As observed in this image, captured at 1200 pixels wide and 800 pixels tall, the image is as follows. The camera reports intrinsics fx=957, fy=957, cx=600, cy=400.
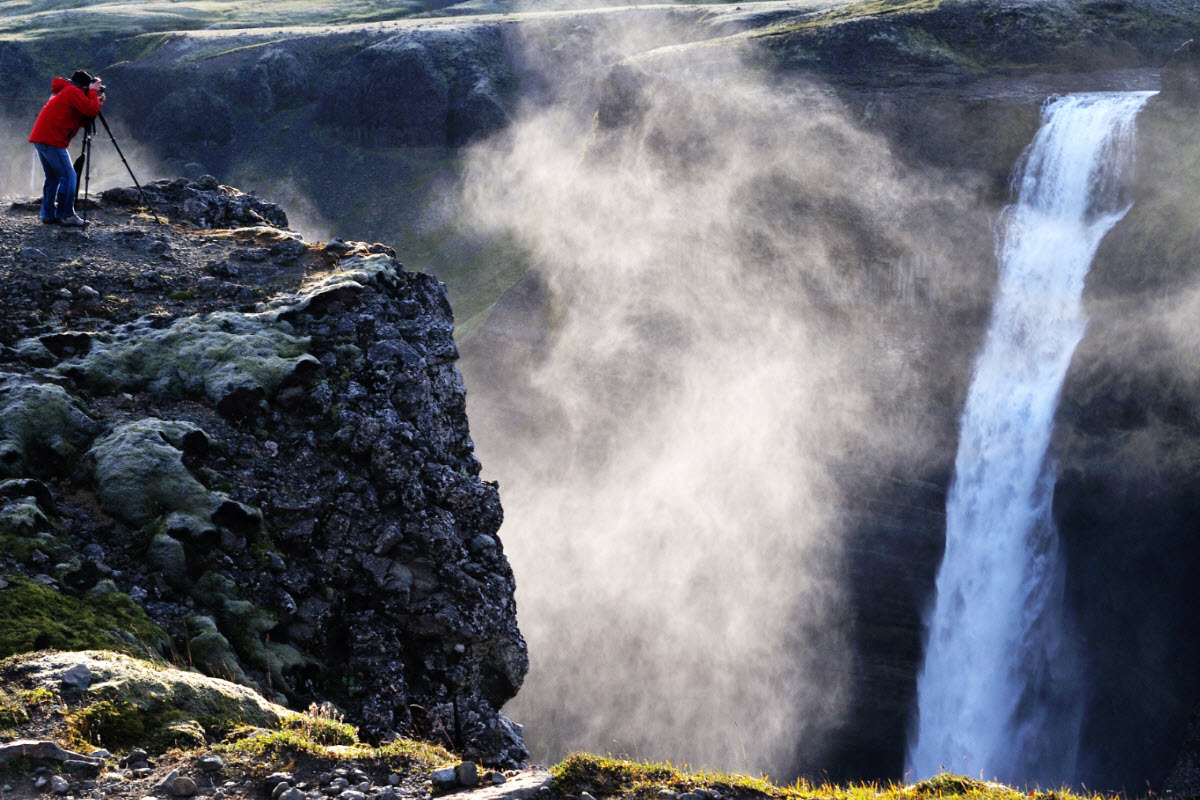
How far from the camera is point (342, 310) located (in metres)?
21.0

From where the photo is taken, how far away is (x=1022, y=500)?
1946 inches

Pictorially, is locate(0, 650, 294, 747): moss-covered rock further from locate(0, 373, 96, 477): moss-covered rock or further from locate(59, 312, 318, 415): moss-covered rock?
locate(59, 312, 318, 415): moss-covered rock

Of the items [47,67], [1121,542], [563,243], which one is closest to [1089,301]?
[1121,542]

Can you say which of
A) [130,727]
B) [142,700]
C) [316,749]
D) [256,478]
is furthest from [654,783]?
[256,478]

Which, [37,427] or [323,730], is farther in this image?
[37,427]

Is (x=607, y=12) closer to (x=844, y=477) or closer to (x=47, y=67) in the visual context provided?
(x=47, y=67)

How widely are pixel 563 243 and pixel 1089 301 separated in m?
38.2

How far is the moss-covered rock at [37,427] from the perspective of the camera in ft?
50.2

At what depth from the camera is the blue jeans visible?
71.8 feet

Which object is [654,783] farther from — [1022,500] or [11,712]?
[1022,500]

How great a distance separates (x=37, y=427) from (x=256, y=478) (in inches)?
141

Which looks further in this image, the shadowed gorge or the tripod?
the tripod

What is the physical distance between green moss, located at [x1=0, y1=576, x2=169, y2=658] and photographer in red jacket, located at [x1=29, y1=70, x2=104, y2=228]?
40.9 feet

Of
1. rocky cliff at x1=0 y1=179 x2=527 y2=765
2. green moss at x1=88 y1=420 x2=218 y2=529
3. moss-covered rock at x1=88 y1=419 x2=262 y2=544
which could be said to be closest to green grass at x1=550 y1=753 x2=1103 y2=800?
rocky cliff at x1=0 y1=179 x2=527 y2=765
